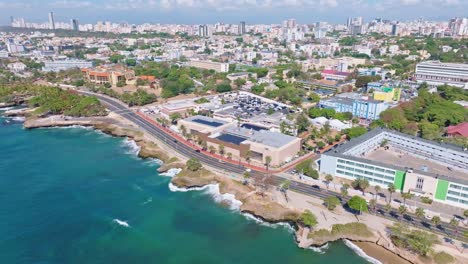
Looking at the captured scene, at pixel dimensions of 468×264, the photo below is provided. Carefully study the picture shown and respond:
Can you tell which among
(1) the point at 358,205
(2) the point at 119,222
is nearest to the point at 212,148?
(2) the point at 119,222

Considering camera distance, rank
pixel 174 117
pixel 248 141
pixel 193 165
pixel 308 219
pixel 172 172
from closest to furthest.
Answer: pixel 308 219 < pixel 193 165 < pixel 172 172 < pixel 248 141 < pixel 174 117

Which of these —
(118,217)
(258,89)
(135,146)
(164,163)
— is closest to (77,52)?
(258,89)

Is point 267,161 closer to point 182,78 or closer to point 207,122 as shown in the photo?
point 207,122

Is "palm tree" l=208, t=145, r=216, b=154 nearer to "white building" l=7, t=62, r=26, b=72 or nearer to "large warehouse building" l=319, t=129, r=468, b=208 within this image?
"large warehouse building" l=319, t=129, r=468, b=208

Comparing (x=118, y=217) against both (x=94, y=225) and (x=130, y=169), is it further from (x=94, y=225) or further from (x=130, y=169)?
(x=130, y=169)

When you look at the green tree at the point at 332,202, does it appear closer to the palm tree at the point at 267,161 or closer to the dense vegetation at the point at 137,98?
the palm tree at the point at 267,161


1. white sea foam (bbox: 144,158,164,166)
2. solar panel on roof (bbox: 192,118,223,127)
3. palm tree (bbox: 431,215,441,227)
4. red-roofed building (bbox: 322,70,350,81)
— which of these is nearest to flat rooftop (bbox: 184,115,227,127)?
solar panel on roof (bbox: 192,118,223,127)
